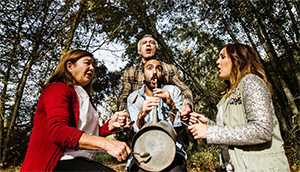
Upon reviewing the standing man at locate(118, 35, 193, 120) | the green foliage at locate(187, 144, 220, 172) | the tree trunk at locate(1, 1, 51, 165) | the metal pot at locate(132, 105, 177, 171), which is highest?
the tree trunk at locate(1, 1, 51, 165)

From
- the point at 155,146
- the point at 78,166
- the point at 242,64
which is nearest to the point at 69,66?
the point at 78,166

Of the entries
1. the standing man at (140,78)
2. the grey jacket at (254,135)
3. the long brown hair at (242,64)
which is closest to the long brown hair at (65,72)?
the standing man at (140,78)

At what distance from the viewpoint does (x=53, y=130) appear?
5.05 ft

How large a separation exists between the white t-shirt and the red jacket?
0.21 ft

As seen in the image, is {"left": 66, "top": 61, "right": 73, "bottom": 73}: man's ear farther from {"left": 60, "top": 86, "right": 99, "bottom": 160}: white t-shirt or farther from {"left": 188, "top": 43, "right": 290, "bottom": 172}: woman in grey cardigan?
{"left": 188, "top": 43, "right": 290, "bottom": 172}: woman in grey cardigan

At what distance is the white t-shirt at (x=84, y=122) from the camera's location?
1.76 m

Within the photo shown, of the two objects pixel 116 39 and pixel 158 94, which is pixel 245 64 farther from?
pixel 116 39

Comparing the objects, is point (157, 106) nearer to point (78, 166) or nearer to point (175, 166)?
point (175, 166)

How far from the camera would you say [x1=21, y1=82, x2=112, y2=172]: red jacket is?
1520mm

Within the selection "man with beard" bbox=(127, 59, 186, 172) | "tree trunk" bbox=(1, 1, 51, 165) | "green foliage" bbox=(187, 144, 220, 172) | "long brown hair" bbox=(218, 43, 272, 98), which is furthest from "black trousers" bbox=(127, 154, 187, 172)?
"tree trunk" bbox=(1, 1, 51, 165)

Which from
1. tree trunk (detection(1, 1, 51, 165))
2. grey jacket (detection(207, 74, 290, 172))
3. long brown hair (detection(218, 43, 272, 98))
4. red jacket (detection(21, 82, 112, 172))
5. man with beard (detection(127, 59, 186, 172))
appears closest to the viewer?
red jacket (detection(21, 82, 112, 172))

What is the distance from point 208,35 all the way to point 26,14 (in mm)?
6903

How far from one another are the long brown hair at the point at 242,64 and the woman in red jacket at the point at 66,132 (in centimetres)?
125

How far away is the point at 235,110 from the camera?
1903 millimetres
